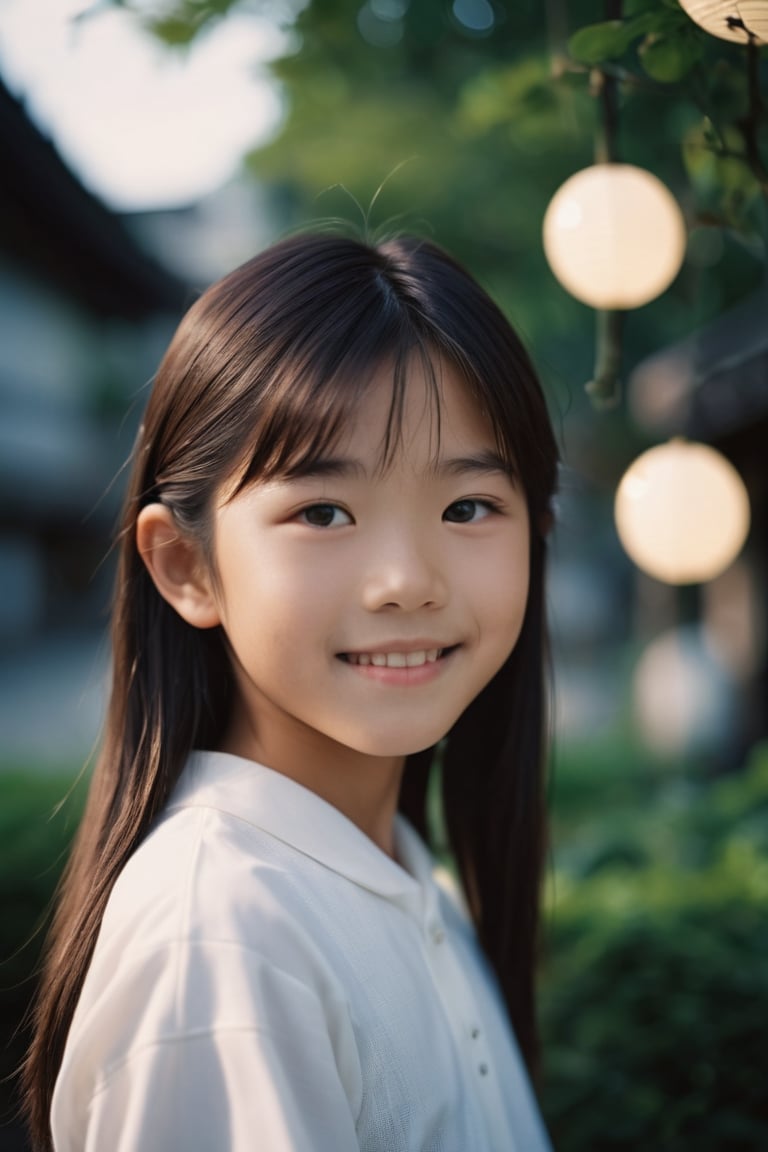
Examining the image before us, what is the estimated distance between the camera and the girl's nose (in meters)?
1.20

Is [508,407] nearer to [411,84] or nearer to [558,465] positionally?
[558,465]

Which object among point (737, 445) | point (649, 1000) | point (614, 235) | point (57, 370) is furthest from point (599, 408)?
point (57, 370)

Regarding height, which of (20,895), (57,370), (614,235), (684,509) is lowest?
(20,895)

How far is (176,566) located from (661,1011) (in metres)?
1.99

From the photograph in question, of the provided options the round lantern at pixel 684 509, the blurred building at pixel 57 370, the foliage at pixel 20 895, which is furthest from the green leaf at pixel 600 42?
the blurred building at pixel 57 370

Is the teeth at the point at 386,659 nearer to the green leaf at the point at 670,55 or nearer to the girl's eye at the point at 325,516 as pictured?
the girl's eye at the point at 325,516

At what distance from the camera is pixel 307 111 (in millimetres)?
Answer: 4195

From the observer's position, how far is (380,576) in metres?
1.21

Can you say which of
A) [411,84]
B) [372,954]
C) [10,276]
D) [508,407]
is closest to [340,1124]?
[372,954]

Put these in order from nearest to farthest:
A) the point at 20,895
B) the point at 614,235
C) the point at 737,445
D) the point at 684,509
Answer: the point at 614,235 < the point at 684,509 < the point at 20,895 < the point at 737,445

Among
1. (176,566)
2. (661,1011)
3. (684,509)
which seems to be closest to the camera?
(176,566)

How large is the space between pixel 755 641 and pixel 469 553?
528cm

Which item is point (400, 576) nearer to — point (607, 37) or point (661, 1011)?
point (607, 37)

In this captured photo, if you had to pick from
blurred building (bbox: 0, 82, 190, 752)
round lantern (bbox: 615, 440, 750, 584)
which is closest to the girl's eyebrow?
round lantern (bbox: 615, 440, 750, 584)
